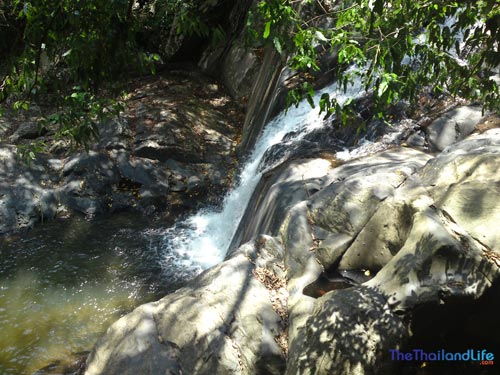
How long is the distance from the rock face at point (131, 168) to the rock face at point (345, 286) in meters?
5.06

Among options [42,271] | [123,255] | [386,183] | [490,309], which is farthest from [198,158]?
[490,309]

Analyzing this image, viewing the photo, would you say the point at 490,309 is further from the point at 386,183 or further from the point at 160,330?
the point at 160,330

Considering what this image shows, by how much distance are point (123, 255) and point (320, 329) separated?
5.25 m

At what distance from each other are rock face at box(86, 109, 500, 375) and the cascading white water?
9.64 ft

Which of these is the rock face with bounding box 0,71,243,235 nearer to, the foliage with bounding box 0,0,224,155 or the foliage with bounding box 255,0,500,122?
the foliage with bounding box 0,0,224,155

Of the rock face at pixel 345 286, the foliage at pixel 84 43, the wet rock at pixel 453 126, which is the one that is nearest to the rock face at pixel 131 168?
the wet rock at pixel 453 126

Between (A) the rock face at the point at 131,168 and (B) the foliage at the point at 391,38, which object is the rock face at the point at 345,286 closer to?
(B) the foliage at the point at 391,38

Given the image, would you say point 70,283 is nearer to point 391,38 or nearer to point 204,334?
point 204,334

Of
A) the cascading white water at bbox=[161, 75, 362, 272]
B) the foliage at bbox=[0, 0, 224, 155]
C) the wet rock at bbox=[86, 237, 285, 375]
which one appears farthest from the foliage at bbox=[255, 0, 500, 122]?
the cascading white water at bbox=[161, 75, 362, 272]

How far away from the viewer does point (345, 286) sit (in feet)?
15.6

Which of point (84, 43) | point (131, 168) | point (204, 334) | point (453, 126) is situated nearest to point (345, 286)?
point (204, 334)

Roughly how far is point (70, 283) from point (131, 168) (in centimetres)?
374

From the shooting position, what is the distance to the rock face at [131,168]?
31.8 feet

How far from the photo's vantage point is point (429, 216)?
4.22 m
